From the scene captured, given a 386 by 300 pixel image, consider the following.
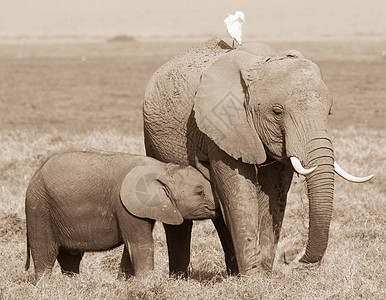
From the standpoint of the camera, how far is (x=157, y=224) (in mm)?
9086

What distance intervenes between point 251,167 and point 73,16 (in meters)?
73.4

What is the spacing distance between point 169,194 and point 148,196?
16cm

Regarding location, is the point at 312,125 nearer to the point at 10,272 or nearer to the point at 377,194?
the point at 10,272

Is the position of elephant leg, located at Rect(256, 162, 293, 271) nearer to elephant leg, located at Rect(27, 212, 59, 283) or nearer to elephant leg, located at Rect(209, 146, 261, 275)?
elephant leg, located at Rect(209, 146, 261, 275)

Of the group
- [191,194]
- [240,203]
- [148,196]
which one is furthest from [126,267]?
[240,203]

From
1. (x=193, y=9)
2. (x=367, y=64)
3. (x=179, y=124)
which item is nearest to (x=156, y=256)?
(x=179, y=124)

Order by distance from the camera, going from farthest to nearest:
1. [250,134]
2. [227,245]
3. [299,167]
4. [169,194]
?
[227,245] → [169,194] → [250,134] → [299,167]

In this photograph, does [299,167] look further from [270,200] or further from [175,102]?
[175,102]

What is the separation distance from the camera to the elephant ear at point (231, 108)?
629 centimetres

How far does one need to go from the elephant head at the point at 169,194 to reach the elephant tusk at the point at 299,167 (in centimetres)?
94

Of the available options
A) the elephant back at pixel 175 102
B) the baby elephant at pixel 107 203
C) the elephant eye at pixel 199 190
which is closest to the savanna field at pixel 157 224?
the baby elephant at pixel 107 203

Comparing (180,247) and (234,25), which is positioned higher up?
(234,25)

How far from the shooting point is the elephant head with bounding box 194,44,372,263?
5914 millimetres

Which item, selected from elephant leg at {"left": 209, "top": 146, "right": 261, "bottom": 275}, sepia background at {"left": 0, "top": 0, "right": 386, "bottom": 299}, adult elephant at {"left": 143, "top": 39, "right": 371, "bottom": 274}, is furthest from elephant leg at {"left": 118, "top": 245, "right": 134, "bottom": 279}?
elephant leg at {"left": 209, "top": 146, "right": 261, "bottom": 275}
